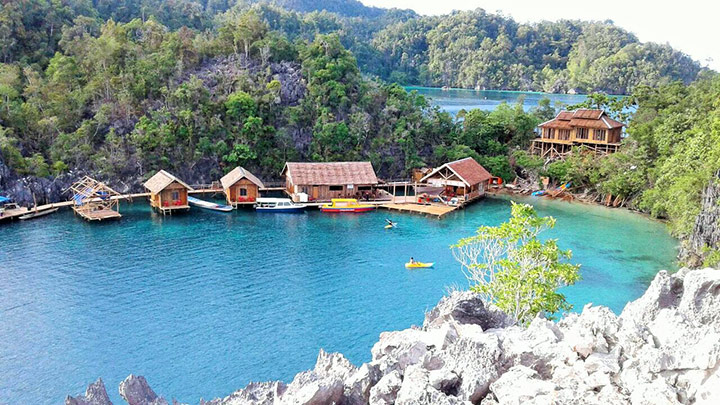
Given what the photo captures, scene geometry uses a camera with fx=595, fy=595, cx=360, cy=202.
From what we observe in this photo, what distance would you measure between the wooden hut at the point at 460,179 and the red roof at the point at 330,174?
4.75m

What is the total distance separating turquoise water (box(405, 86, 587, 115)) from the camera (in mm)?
94188

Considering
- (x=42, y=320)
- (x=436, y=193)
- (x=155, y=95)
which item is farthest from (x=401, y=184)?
(x=42, y=320)

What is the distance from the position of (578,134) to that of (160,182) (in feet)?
107

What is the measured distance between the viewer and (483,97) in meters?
110

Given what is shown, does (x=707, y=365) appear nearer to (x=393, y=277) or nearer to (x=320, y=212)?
(x=393, y=277)

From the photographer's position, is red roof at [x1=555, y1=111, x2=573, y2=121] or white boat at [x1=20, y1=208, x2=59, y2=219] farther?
red roof at [x1=555, y1=111, x2=573, y2=121]

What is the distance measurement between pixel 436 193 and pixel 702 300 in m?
29.5

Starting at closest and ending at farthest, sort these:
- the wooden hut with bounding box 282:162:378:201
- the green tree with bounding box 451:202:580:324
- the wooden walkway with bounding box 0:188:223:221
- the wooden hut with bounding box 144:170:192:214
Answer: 1. the green tree with bounding box 451:202:580:324
2. the wooden walkway with bounding box 0:188:223:221
3. the wooden hut with bounding box 144:170:192:214
4. the wooden hut with bounding box 282:162:378:201

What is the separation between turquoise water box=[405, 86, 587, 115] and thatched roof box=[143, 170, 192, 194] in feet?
183

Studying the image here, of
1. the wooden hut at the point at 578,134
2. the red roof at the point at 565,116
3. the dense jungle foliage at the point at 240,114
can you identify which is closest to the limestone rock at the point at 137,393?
the dense jungle foliage at the point at 240,114

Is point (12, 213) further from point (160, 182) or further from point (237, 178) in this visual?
point (237, 178)

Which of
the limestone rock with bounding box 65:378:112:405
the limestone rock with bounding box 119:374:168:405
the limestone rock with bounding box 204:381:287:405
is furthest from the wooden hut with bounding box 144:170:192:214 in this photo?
the limestone rock with bounding box 204:381:287:405

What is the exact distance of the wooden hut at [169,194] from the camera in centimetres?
3716

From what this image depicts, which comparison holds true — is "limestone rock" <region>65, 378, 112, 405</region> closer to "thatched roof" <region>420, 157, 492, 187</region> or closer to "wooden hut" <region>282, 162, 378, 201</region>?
"wooden hut" <region>282, 162, 378, 201</region>
